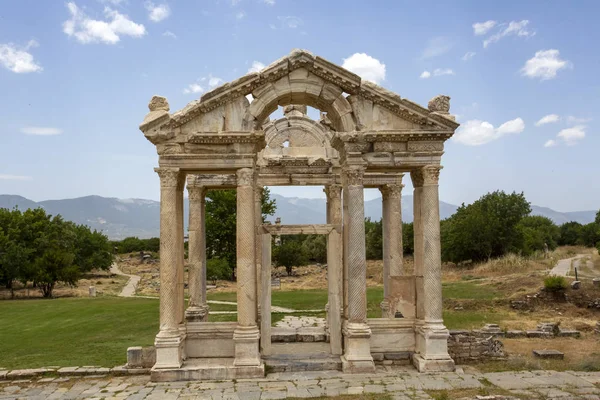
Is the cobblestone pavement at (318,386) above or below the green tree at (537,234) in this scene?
below

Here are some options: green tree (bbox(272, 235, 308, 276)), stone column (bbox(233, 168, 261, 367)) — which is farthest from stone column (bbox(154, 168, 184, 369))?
green tree (bbox(272, 235, 308, 276))

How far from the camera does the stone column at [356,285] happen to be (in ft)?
44.5

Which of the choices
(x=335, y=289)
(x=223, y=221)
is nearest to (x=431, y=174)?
(x=335, y=289)

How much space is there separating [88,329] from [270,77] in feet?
49.3

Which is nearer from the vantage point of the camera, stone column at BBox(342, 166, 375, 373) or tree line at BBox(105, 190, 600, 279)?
stone column at BBox(342, 166, 375, 373)

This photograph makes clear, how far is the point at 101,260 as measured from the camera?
55500 millimetres

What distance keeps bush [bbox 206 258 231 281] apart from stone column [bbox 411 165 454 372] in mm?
28978

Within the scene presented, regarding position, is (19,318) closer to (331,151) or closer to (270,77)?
(331,151)

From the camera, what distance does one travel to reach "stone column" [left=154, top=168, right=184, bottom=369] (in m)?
13.3

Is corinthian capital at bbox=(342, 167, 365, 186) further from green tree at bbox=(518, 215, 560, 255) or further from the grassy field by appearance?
green tree at bbox=(518, 215, 560, 255)

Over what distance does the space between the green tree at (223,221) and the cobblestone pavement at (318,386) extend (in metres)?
29.9

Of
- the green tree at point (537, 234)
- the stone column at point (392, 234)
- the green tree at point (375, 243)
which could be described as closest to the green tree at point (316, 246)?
the green tree at point (375, 243)

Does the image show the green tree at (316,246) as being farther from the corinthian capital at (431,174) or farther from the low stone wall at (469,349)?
the corinthian capital at (431,174)

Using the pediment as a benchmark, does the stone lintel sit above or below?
below
